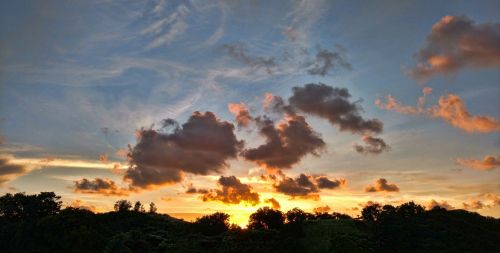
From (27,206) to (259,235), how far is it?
9736 centimetres

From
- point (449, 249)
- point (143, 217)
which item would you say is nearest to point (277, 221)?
point (143, 217)

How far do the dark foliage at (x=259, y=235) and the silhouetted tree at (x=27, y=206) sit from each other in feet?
144

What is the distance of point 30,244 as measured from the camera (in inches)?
3334

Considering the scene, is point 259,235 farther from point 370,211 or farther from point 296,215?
point 370,211

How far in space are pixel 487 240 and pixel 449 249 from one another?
953 cm

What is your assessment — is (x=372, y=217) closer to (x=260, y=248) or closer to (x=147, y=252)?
(x=260, y=248)

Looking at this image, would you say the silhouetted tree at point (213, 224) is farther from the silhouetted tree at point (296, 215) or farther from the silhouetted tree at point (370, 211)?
the silhouetted tree at point (370, 211)

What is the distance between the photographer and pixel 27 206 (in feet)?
465

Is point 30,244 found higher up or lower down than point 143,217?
lower down

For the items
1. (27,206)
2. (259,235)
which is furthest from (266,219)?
(27,206)

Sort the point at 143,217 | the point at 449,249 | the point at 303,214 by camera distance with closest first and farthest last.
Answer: the point at 449,249
the point at 143,217
the point at 303,214

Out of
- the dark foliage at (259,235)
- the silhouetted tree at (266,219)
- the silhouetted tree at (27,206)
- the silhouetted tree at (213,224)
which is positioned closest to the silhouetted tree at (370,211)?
the dark foliage at (259,235)

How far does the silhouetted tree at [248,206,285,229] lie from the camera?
102m

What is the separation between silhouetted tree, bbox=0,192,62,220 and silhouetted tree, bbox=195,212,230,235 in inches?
2576
